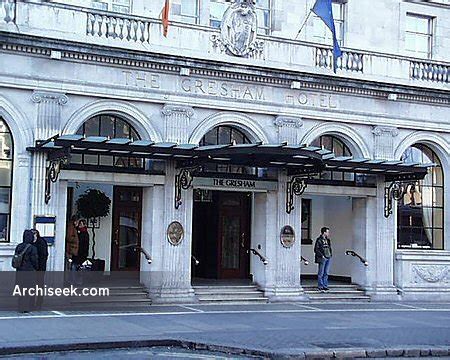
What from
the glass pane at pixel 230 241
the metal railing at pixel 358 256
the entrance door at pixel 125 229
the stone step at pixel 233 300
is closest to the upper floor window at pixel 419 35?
the metal railing at pixel 358 256

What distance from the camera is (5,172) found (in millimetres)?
20078

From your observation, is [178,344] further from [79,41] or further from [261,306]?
[79,41]

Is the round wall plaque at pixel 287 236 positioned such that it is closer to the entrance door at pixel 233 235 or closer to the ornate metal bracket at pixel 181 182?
the entrance door at pixel 233 235

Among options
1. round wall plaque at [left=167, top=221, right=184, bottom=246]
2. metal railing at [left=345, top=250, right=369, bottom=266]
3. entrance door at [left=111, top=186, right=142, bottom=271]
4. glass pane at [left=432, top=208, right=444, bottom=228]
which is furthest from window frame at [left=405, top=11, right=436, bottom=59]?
round wall plaque at [left=167, top=221, right=184, bottom=246]

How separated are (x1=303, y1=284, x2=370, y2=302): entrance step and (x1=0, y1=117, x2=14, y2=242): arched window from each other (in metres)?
8.70

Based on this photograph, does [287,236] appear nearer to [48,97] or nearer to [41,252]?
[41,252]

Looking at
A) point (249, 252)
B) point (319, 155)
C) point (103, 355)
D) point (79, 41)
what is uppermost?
point (79, 41)

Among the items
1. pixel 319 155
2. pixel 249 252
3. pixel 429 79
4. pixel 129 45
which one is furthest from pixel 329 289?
pixel 129 45

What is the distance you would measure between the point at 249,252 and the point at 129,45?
7.74m

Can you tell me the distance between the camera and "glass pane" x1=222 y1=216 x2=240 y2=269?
2534cm

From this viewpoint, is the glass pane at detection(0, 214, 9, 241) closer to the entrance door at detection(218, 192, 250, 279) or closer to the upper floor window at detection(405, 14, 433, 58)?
the entrance door at detection(218, 192, 250, 279)

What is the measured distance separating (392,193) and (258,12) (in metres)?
6.68

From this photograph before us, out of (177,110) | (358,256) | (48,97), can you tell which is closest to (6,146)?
(48,97)

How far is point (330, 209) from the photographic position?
27281 mm
